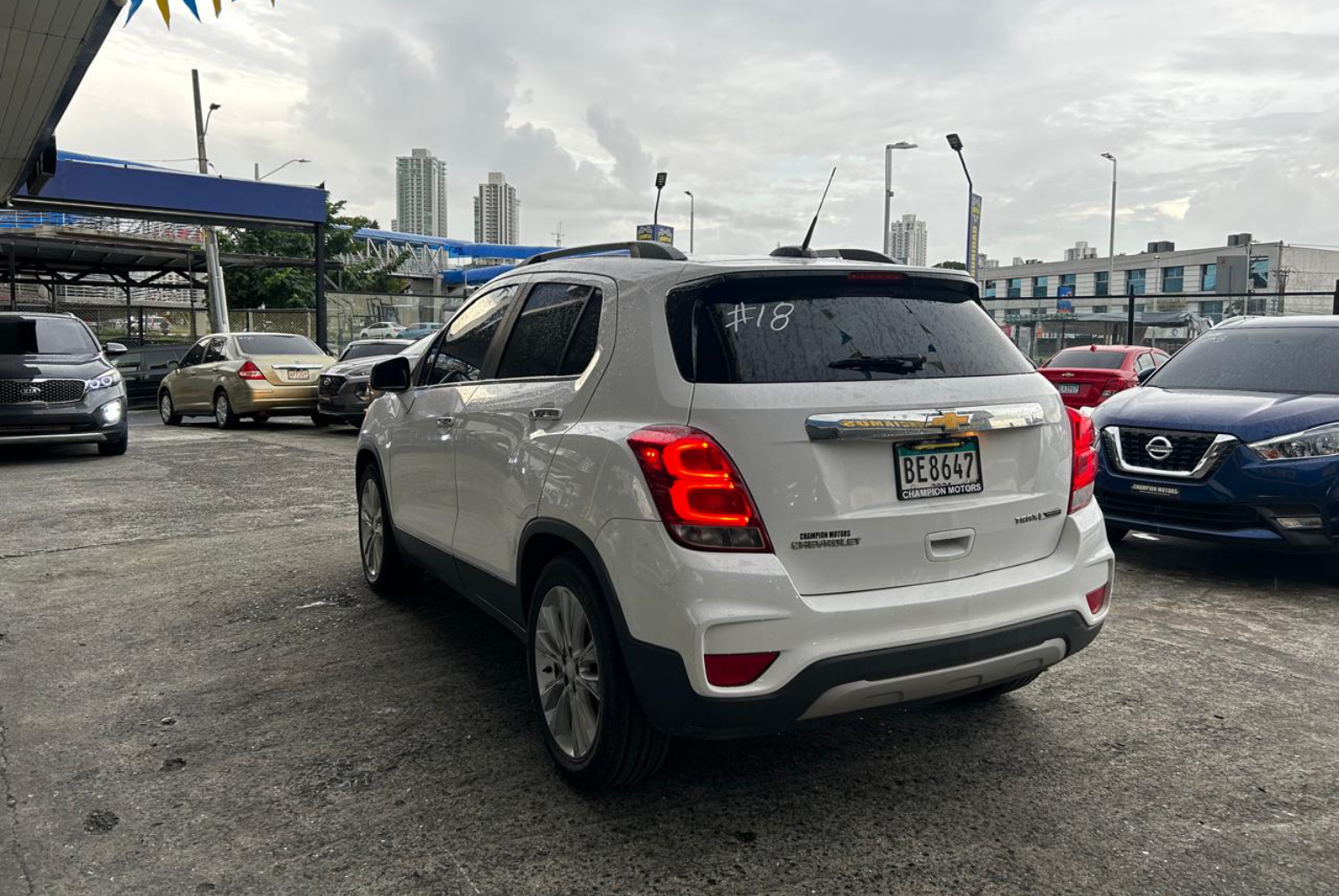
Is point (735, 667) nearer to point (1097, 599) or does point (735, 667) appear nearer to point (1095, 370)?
point (1097, 599)

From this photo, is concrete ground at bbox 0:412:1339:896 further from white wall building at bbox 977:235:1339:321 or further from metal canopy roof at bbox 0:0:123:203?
white wall building at bbox 977:235:1339:321

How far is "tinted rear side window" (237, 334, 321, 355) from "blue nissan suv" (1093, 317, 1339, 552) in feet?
43.5

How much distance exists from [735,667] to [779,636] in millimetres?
147

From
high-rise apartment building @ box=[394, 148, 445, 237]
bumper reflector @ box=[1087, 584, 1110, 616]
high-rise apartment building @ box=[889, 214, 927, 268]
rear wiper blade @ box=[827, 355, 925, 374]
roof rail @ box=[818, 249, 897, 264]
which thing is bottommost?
bumper reflector @ box=[1087, 584, 1110, 616]

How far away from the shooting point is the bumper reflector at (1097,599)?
3422 millimetres

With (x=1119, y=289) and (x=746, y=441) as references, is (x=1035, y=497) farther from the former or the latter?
(x=1119, y=289)

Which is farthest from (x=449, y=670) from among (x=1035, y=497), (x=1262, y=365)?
(x=1262, y=365)

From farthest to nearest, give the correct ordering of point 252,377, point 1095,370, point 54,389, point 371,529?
1. point 252,377
2. point 1095,370
3. point 54,389
4. point 371,529

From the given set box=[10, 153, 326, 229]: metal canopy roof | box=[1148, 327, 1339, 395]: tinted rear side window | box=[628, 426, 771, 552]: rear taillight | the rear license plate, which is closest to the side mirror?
box=[628, 426, 771, 552]: rear taillight

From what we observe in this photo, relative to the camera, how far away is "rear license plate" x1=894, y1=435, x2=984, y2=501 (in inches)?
119

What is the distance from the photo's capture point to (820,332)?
3.15 meters

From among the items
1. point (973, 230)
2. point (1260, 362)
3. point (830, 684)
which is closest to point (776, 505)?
point (830, 684)

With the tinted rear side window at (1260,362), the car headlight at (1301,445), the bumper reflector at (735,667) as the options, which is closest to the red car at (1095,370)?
the tinted rear side window at (1260,362)

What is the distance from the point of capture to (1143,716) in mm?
3947
